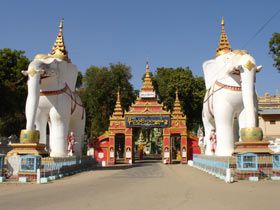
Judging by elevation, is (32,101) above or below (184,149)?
above

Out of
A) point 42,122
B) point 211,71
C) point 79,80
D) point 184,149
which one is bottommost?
point 184,149

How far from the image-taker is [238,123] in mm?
17656

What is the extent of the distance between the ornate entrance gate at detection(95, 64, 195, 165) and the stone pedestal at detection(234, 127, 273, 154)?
16081 mm

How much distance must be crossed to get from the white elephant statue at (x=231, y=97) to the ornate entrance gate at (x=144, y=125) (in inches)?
Answer: 440

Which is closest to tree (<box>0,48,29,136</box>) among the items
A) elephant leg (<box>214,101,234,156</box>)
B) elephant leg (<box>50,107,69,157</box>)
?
elephant leg (<box>50,107,69,157</box>)

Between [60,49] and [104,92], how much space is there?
837 inches

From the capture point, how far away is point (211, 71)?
19.7 meters

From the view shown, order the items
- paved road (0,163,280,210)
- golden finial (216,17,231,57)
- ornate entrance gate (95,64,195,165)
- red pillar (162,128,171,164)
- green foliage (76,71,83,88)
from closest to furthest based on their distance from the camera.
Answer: paved road (0,163,280,210), golden finial (216,17,231,57), ornate entrance gate (95,64,195,165), red pillar (162,128,171,164), green foliage (76,71,83,88)

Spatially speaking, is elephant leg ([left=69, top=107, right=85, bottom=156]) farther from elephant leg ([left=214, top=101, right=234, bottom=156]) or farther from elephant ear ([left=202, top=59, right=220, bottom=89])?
elephant leg ([left=214, top=101, right=234, bottom=156])

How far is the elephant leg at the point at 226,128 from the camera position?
16.8m

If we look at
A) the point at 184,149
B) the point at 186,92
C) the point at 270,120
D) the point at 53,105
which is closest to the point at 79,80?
the point at 186,92

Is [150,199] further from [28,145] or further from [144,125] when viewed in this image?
[144,125]

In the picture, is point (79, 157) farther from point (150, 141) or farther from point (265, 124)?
point (150, 141)

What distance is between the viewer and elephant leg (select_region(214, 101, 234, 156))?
55.0ft
